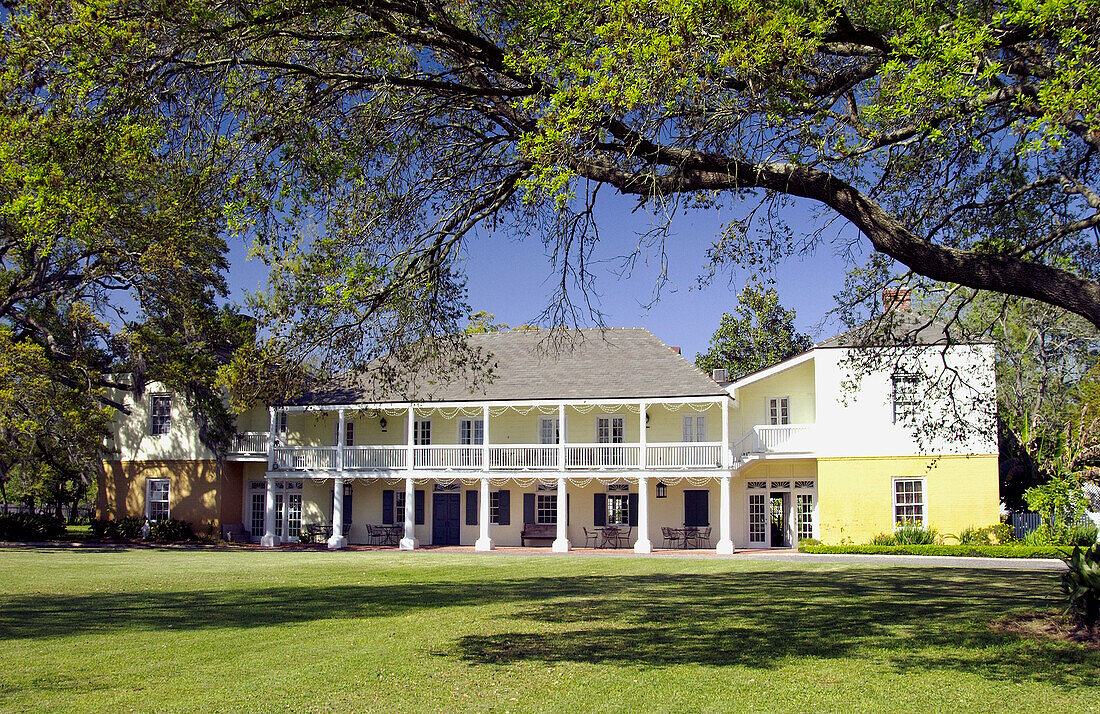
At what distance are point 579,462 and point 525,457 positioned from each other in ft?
6.74

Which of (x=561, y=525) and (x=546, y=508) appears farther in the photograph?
(x=546, y=508)

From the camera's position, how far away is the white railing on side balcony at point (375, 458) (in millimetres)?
33156

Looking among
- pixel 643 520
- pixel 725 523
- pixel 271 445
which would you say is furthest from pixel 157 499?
pixel 725 523

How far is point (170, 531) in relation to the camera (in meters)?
34.2

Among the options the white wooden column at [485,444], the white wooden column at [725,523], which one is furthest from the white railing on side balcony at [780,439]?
the white wooden column at [485,444]

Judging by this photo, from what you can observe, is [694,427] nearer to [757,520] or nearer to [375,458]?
[757,520]

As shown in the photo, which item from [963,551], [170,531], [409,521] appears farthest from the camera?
[170,531]

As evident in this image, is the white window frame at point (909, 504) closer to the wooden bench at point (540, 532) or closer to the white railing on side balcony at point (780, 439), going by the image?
the white railing on side balcony at point (780, 439)

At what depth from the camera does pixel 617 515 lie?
32.8m

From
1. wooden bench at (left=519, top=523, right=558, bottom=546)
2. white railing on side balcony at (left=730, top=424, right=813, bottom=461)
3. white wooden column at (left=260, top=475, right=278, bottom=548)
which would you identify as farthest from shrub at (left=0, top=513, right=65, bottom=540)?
white railing on side balcony at (left=730, top=424, right=813, bottom=461)

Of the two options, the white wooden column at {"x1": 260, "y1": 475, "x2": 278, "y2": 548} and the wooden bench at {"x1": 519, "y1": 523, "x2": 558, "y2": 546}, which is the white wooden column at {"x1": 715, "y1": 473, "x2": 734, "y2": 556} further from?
the white wooden column at {"x1": 260, "y1": 475, "x2": 278, "y2": 548}

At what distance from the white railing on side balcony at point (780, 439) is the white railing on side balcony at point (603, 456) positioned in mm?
3362

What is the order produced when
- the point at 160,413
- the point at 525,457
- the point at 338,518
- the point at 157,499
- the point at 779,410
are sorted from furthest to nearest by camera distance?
the point at 160,413 < the point at 157,499 < the point at 338,518 < the point at 525,457 < the point at 779,410

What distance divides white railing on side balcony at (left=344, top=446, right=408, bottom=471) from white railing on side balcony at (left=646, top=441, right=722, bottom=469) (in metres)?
8.67
